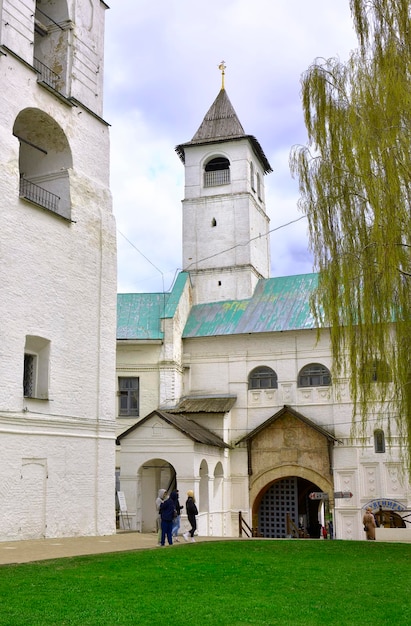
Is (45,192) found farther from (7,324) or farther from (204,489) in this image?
(204,489)

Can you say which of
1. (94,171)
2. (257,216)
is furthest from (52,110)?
(257,216)

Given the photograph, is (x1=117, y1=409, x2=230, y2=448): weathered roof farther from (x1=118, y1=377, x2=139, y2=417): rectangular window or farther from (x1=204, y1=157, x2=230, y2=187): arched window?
(x1=204, y1=157, x2=230, y2=187): arched window

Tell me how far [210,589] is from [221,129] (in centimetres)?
2938

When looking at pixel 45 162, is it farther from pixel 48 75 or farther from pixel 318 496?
pixel 318 496

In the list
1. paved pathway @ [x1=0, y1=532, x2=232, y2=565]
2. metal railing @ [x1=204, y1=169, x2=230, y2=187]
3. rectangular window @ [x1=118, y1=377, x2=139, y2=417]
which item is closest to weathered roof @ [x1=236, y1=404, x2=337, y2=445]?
rectangular window @ [x1=118, y1=377, x2=139, y2=417]

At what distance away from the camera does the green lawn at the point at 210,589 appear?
25.1 ft

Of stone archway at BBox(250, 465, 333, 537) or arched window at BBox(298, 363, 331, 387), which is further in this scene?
arched window at BBox(298, 363, 331, 387)

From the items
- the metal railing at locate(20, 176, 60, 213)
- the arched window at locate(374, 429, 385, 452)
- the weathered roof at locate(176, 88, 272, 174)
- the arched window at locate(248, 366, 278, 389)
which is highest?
the weathered roof at locate(176, 88, 272, 174)

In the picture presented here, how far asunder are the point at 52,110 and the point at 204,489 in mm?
14746

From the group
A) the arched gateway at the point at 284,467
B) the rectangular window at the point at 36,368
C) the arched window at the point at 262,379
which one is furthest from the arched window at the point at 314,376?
the rectangular window at the point at 36,368

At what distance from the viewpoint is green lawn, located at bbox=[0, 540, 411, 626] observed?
7652 mm

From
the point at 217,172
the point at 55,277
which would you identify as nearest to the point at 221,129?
the point at 217,172

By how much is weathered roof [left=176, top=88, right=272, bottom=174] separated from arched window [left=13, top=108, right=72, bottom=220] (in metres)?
15.2

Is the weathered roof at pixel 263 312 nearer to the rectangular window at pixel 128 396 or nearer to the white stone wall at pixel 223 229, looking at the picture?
the white stone wall at pixel 223 229
